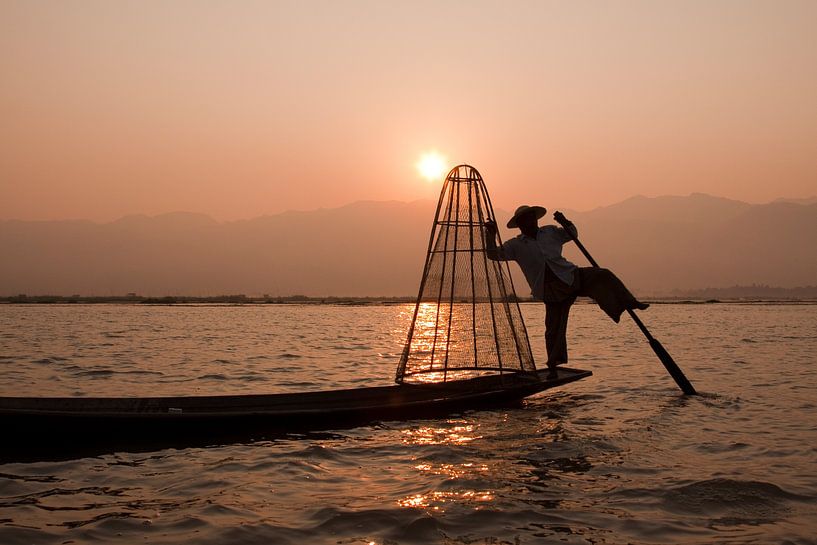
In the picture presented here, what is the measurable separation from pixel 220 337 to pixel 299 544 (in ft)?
77.0

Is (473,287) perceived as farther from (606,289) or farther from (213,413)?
(213,413)

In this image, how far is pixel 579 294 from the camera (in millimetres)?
10898

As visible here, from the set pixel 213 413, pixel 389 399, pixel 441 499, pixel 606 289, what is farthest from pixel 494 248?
pixel 441 499

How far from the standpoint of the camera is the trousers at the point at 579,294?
1083cm

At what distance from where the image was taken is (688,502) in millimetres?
5695

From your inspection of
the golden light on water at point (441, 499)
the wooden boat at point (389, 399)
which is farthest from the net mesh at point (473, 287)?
the golden light on water at point (441, 499)

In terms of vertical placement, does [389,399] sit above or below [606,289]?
below

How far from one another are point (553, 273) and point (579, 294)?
1.90 feet

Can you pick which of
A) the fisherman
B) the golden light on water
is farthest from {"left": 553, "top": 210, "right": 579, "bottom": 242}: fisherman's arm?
the golden light on water

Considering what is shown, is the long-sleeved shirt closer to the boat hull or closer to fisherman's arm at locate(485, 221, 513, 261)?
fisherman's arm at locate(485, 221, 513, 261)

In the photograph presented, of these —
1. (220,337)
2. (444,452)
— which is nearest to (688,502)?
(444,452)

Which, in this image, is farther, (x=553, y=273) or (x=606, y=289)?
(x=606, y=289)

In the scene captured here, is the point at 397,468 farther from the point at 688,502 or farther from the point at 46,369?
the point at 46,369

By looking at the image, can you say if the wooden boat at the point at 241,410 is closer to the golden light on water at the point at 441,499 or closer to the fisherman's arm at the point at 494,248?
the fisherman's arm at the point at 494,248
